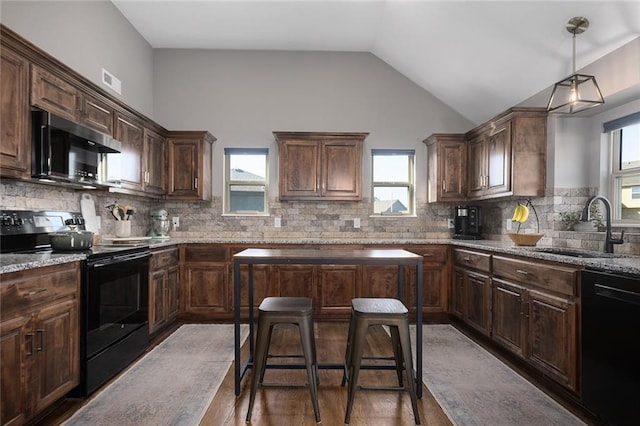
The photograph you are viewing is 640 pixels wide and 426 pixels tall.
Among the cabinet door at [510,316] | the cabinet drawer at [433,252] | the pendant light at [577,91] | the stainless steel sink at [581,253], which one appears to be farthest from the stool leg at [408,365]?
the cabinet drawer at [433,252]

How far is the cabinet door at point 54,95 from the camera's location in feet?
8.17

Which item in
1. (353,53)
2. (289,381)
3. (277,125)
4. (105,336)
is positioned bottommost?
(289,381)

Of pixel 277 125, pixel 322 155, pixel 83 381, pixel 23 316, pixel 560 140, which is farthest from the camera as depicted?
pixel 277 125

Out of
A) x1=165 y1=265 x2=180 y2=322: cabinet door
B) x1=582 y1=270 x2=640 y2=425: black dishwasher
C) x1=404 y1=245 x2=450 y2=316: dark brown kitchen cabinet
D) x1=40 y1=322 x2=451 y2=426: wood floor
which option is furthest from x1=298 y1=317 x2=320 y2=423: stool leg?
x1=404 y1=245 x2=450 y2=316: dark brown kitchen cabinet

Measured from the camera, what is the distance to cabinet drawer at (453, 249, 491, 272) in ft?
11.7

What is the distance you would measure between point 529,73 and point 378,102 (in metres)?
1.93

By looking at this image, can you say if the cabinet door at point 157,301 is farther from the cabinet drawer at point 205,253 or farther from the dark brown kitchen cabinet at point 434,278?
the dark brown kitchen cabinet at point 434,278

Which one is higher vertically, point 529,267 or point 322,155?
point 322,155

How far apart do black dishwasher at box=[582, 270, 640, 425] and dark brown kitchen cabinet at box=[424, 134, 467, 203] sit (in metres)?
2.51

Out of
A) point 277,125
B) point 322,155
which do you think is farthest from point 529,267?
point 277,125

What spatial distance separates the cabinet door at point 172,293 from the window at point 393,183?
267 centimetres

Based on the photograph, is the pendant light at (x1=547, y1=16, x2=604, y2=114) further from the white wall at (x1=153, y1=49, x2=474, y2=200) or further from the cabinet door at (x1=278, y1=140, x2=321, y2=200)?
the cabinet door at (x1=278, y1=140, x2=321, y2=200)

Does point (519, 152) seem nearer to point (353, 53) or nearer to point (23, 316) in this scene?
point (353, 53)

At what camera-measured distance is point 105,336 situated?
267 centimetres
